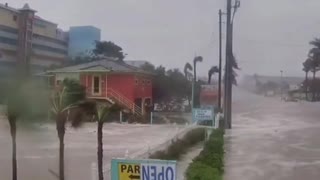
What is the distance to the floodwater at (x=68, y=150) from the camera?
22.3ft

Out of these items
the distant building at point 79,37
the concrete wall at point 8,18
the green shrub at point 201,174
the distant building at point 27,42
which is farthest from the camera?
the green shrub at point 201,174

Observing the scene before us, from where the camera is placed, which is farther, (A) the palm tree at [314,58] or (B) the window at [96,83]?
(A) the palm tree at [314,58]

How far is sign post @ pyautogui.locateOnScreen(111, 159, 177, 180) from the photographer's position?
4363 mm

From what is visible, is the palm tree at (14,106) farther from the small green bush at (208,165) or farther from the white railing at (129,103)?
the white railing at (129,103)

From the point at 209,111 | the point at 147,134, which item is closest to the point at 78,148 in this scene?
the point at 209,111

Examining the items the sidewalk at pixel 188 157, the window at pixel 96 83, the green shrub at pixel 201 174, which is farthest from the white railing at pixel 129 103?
the green shrub at pixel 201 174

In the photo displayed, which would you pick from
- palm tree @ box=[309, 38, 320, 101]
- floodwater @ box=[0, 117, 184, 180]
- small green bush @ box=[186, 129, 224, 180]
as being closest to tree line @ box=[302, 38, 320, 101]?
palm tree @ box=[309, 38, 320, 101]

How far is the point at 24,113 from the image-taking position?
18.0 feet

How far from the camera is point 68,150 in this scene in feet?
50.9

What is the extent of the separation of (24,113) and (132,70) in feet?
60.1

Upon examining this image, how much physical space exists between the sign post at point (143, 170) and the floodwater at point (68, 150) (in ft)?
4.65

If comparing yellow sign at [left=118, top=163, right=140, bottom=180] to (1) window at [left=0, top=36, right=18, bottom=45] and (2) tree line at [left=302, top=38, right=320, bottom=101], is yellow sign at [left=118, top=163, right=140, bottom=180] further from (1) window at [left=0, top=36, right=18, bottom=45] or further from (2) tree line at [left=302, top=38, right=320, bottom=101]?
(2) tree line at [left=302, top=38, right=320, bottom=101]

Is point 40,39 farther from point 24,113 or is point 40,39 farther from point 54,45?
point 24,113

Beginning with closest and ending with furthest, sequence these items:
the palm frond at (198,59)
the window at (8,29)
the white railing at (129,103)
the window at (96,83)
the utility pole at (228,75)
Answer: the window at (8,29) → the window at (96,83) → the white railing at (129,103) → the utility pole at (228,75) → the palm frond at (198,59)
